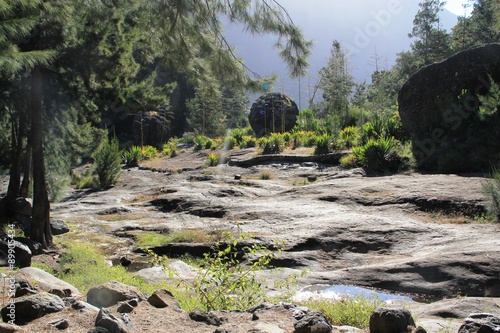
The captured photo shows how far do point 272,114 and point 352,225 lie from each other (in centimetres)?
2252

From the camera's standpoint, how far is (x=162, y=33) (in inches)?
213

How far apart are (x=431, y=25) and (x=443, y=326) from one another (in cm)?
5187

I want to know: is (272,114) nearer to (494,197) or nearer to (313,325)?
(494,197)

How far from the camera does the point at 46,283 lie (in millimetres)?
4648

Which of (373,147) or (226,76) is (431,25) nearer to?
(373,147)

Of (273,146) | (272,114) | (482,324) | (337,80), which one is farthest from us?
(337,80)

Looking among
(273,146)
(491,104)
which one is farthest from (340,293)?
(273,146)

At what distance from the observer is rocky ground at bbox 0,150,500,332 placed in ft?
19.1

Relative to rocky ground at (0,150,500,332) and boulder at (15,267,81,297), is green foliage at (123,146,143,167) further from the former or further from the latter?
boulder at (15,267,81,297)

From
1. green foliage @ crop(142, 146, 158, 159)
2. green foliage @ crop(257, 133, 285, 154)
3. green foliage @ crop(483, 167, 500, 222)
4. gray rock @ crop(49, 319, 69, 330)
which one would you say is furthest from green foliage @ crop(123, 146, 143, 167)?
gray rock @ crop(49, 319, 69, 330)

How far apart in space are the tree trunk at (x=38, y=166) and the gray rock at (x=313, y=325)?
233 inches

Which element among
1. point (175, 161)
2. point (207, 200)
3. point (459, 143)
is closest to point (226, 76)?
point (207, 200)

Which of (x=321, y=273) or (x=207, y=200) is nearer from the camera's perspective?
(x=321, y=273)

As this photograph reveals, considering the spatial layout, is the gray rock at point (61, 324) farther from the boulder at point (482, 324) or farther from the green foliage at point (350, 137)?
the green foliage at point (350, 137)
